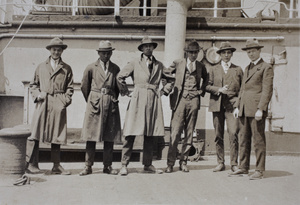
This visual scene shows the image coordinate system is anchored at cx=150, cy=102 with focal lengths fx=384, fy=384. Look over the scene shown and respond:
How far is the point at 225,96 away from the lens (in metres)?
6.99

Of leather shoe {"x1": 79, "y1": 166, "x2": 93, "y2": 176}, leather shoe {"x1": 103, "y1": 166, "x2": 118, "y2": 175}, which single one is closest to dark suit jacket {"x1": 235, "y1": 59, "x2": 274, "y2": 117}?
leather shoe {"x1": 103, "y1": 166, "x2": 118, "y2": 175}

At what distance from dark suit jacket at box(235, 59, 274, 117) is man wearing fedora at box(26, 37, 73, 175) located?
2.98 m

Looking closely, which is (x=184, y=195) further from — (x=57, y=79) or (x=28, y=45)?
(x=28, y=45)

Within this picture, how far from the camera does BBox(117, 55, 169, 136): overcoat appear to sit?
21.8ft

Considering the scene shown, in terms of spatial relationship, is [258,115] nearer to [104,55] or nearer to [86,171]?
[104,55]

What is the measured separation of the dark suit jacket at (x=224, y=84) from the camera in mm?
6938

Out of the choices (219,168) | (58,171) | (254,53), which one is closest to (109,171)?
(58,171)

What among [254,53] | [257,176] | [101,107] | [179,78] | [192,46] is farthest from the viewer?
[179,78]

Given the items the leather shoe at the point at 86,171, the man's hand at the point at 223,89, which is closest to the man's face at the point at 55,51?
the leather shoe at the point at 86,171

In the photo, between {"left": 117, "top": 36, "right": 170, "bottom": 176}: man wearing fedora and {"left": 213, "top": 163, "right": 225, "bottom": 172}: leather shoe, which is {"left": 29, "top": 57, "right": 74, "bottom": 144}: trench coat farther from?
{"left": 213, "top": 163, "right": 225, "bottom": 172}: leather shoe

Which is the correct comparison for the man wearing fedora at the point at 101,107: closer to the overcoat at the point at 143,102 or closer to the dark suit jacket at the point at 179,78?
the overcoat at the point at 143,102

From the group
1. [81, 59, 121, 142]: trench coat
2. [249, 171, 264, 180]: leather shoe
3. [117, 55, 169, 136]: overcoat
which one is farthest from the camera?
[117, 55, 169, 136]: overcoat

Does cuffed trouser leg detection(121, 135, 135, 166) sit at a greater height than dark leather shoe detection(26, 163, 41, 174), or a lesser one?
greater

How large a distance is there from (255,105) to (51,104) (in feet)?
11.2
